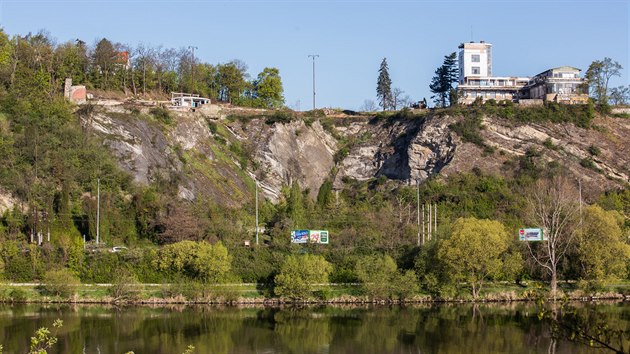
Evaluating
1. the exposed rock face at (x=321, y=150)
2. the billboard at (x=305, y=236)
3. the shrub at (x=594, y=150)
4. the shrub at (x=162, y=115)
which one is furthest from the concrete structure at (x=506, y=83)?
the billboard at (x=305, y=236)

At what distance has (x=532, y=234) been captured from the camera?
60500 millimetres

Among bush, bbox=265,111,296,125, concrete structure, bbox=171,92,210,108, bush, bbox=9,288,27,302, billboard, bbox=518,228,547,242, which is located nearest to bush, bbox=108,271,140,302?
A: bush, bbox=9,288,27,302

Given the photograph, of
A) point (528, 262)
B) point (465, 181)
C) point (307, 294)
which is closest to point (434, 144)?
point (465, 181)

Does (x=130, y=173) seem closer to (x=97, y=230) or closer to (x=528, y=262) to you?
(x=97, y=230)

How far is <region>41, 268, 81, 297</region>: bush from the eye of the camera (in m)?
56.5

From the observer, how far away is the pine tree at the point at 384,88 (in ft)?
338

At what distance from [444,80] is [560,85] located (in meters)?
13.3

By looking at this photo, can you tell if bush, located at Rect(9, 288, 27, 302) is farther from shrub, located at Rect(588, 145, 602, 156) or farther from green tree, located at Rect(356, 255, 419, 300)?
shrub, located at Rect(588, 145, 602, 156)

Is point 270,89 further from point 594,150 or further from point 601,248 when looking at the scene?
point 601,248

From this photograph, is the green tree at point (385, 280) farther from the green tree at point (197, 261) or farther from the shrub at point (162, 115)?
the shrub at point (162, 115)

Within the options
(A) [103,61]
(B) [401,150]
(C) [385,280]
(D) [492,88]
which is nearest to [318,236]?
(C) [385,280]

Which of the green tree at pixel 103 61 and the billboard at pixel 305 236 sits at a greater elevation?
the green tree at pixel 103 61

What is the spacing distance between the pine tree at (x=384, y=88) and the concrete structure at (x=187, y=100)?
22.4 metres

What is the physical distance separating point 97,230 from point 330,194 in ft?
88.7
